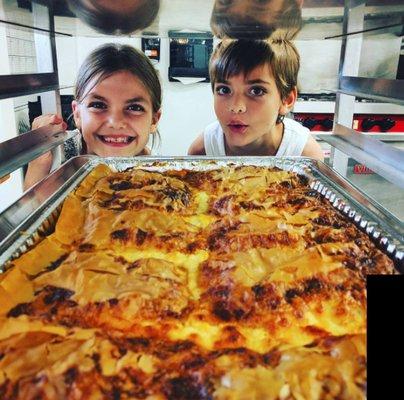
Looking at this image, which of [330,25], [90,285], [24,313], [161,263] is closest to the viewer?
[24,313]

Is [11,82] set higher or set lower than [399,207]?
higher

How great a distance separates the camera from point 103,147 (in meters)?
2.86

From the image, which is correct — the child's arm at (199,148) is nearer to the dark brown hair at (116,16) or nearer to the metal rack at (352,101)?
the metal rack at (352,101)

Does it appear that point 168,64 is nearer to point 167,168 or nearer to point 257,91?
point 257,91

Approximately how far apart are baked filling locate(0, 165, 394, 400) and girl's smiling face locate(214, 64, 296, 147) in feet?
3.13

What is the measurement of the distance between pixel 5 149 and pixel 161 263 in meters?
0.83

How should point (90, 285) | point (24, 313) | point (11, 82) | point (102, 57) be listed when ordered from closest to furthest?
point (24, 313)
point (90, 285)
point (11, 82)
point (102, 57)

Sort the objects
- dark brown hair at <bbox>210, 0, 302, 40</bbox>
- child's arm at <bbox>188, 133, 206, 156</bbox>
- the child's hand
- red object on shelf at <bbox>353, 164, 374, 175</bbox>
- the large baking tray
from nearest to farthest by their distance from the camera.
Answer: the large baking tray, dark brown hair at <bbox>210, 0, 302, 40</bbox>, the child's hand, child's arm at <bbox>188, 133, 206, 156</bbox>, red object on shelf at <bbox>353, 164, 374, 175</bbox>

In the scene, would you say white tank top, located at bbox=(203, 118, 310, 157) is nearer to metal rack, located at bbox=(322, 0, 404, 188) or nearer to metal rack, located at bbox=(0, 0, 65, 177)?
metal rack, located at bbox=(322, 0, 404, 188)

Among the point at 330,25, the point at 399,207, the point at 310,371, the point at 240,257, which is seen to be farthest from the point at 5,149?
the point at 399,207

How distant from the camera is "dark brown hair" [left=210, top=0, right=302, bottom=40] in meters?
1.67

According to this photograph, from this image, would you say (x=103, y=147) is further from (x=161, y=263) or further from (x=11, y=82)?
(x=161, y=263)

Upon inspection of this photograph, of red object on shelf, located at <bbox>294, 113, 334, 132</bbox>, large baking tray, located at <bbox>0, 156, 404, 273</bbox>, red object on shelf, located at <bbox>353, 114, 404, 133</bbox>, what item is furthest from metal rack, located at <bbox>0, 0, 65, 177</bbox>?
red object on shelf, located at <bbox>353, 114, 404, 133</bbox>

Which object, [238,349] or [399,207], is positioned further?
[399,207]
